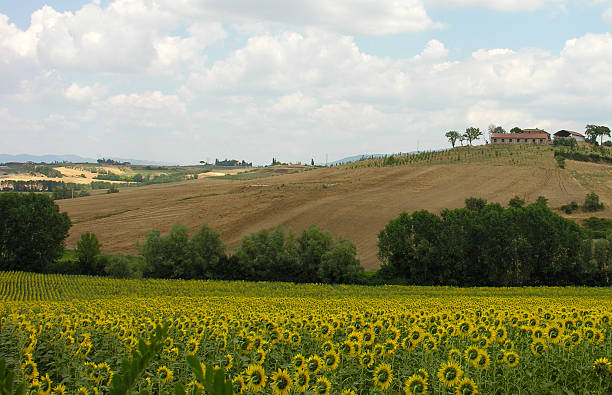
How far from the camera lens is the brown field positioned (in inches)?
3344

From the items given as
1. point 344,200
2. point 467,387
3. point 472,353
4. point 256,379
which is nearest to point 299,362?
point 256,379

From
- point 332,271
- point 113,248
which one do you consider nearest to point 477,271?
point 332,271

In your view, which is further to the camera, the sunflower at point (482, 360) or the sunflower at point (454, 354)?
the sunflower at point (454, 354)

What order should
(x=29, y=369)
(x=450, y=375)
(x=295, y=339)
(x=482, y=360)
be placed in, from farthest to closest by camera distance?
(x=295, y=339) < (x=29, y=369) < (x=482, y=360) < (x=450, y=375)

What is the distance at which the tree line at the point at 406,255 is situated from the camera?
60219 millimetres

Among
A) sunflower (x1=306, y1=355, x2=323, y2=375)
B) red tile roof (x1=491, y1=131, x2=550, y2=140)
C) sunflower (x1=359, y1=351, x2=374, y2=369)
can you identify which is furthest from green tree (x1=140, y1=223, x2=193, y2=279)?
red tile roof (x1=491, y1=131, x2=550, y2=140)

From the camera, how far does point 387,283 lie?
6081 centimetres

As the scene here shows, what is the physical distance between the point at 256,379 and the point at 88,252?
2628 inches

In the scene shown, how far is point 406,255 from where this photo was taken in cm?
6281

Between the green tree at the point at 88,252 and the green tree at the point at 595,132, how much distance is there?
498ft

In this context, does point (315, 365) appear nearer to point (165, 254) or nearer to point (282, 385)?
point (282, 385)

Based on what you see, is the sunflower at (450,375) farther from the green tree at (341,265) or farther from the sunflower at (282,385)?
the green tree at (341,265)

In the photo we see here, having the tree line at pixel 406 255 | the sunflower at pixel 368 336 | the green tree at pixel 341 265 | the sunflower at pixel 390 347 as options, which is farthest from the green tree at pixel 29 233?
the sunflower at pixel 390 347

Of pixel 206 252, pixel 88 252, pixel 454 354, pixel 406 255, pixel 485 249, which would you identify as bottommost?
pixel 88 252
